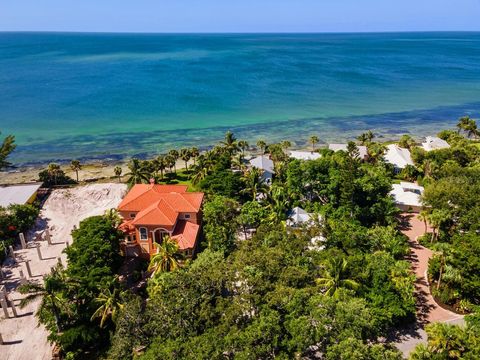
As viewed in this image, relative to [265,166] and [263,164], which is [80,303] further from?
[263,164]

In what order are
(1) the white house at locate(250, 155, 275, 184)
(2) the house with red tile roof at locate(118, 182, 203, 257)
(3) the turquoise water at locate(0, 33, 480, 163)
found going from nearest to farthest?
(2) the house with red tile roof at locate(118, 182, 203, 257) < (1) the white house at locate(250, 155, 275, 184) < (3) the turquoise water at locate(0, 33, 480, 163)

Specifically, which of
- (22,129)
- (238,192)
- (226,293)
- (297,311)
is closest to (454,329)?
(297,311)

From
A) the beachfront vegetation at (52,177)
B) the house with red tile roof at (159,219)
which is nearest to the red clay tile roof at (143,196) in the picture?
the house with red tile roof at (159,219)

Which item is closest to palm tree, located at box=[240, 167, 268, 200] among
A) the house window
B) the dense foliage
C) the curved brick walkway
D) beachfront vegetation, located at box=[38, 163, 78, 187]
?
the house window

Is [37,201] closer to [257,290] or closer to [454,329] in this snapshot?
[257,290]

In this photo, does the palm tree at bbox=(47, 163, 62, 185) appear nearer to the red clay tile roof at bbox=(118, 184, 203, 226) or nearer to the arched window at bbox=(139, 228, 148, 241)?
the red clay tile roof at bbox=(118, 184, 203, 226)

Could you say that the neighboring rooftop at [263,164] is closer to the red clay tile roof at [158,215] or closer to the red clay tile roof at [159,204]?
the red clay tile roof at [159,204]
